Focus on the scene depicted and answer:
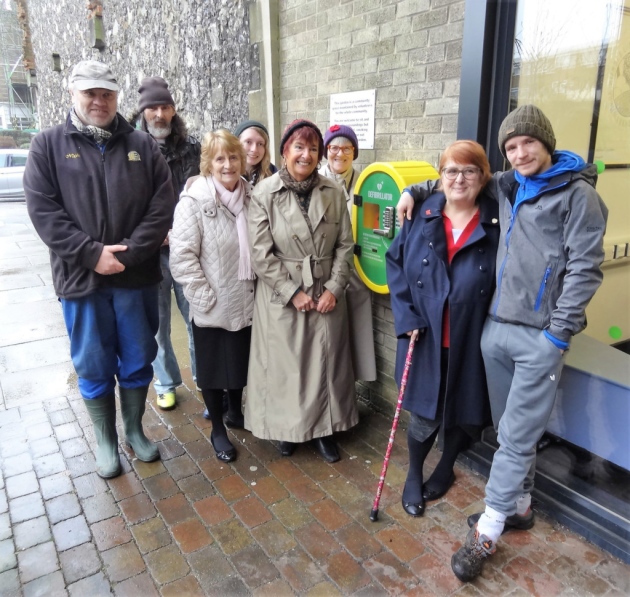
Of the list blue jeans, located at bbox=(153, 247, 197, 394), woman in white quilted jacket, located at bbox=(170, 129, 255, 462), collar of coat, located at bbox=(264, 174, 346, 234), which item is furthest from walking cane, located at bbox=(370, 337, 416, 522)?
blue jeans, located at bbox=(153, 247, 197, 394)

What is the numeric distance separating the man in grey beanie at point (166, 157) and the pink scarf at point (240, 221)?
584 mm

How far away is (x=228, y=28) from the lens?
5262 mm

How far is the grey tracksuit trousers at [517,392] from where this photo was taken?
2.22m

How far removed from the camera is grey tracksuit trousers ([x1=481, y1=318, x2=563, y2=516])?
7.28ft

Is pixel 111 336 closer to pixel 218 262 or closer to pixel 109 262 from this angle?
pixel 109 262

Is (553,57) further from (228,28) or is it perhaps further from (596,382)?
(228,28)

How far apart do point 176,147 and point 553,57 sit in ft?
7.85

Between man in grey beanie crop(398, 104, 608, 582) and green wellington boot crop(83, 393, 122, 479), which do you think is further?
green wellington boot crop(83, 393, 122, 479)

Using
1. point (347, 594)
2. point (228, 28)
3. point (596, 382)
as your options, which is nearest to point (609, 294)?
point (596, 382)

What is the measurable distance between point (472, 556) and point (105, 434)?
207 cm

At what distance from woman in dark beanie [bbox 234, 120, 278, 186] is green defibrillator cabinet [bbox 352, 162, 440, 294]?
2.08ft

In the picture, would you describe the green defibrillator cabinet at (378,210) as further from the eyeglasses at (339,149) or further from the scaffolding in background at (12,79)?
the scaffolding in background at (12,79)

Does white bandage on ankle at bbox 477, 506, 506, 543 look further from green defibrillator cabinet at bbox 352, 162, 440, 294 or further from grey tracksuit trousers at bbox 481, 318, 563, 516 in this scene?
green defibrillator cabinet at bbox 352, 162, 440, 294

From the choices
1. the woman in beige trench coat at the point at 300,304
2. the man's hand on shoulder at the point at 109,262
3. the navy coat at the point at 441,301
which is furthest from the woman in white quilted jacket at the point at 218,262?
the navy coat at the point at 441,301
